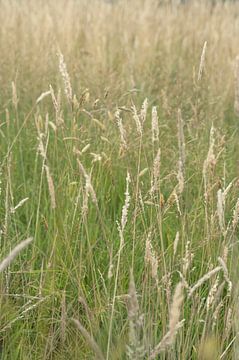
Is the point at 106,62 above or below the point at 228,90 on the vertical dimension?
above

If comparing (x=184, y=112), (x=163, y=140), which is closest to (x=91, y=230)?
(x=163, y=140)

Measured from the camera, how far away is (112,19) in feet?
19.0

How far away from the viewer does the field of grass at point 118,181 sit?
1.55 metres

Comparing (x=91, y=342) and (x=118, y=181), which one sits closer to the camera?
(x=91, y=342)

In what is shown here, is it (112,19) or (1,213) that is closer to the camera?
(1,213)

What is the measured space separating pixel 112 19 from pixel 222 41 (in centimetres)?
107

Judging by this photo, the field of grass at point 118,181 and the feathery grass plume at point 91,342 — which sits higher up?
the field of grass at point 118,181

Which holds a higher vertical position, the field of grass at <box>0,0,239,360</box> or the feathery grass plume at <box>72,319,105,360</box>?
the field of grass at <box>0,0,239,360</box>

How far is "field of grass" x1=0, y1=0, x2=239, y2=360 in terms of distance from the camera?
60.9 inches

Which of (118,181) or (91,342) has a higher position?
(118,181)

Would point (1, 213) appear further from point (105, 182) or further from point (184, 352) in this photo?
point (184, 352)

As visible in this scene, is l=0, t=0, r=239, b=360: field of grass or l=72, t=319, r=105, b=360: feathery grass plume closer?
l=72, t=319, r=105, b=360: feathery grass plume

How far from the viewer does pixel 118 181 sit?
257 centimetres

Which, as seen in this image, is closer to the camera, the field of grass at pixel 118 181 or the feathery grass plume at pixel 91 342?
the feathery grass plume at pixel 91 342
